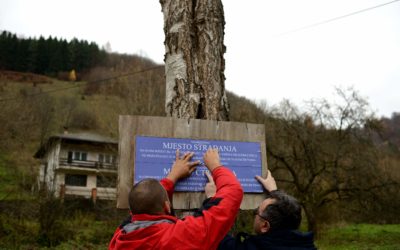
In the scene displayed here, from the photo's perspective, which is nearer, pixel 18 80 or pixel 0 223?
pixel 0 223

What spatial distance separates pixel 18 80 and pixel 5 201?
49426mm

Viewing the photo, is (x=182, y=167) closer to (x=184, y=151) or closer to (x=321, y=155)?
(x=184, y=151)

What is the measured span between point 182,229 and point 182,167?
2.19ft

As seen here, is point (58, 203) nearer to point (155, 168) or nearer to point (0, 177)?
point (0, 177)

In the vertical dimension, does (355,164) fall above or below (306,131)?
below

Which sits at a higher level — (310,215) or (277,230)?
(277,230)

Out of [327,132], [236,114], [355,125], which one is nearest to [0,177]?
[236,114]

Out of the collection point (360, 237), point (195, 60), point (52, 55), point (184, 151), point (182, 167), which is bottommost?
point (360, 237)

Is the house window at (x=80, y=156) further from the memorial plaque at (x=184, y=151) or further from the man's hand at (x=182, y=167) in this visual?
the man's hand at (x=182, y=167)

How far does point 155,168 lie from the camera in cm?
287

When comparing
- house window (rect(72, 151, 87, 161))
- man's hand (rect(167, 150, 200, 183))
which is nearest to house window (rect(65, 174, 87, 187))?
house window (rect(72, 151, 87, 161))

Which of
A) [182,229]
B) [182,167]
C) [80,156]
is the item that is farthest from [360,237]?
[80,156]

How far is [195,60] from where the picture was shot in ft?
11.4

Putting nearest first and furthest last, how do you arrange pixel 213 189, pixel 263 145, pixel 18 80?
pixel 213 189, pixel 263 145, pixel 18 80
